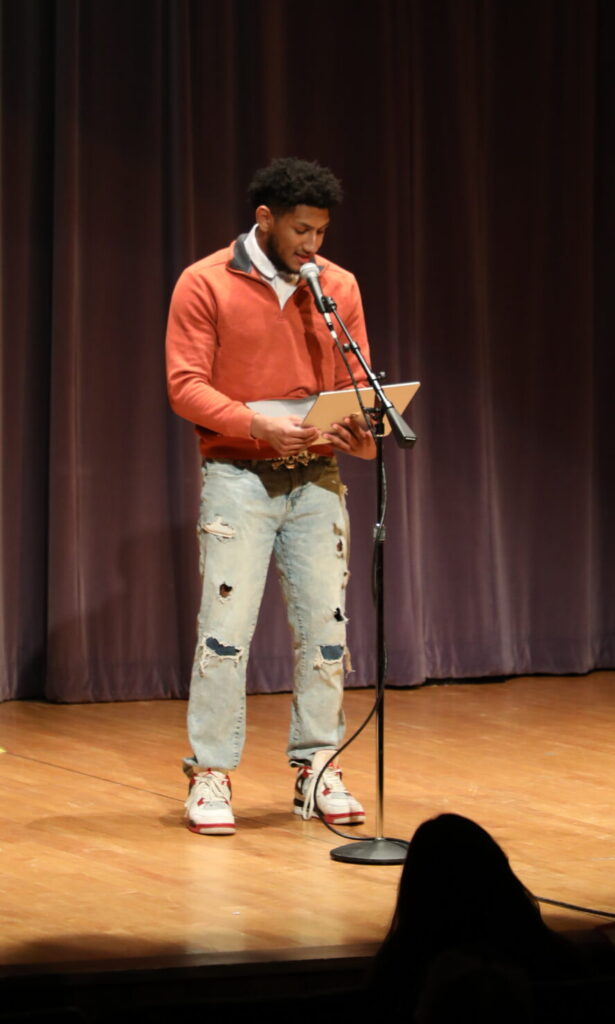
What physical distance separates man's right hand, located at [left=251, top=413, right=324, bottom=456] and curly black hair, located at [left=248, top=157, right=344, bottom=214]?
0.48m

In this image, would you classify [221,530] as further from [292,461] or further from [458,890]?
[458,890]

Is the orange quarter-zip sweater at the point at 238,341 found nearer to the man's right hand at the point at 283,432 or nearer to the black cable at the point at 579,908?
the man's right hand at the point at 283,432

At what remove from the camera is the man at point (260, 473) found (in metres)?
3.27

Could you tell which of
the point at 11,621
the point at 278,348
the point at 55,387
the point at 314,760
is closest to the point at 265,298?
the point at 278,348

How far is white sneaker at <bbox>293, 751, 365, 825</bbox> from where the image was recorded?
337 centimetres

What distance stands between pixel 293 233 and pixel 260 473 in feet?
1.79

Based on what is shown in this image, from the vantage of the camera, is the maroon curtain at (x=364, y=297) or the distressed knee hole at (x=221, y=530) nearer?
the distressed knee hole at (x=221, y=530)

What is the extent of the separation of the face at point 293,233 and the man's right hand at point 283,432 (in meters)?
0.38

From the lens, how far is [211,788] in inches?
131

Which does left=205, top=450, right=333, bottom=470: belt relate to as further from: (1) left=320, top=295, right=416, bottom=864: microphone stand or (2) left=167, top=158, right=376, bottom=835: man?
(1) left=320, top=295, right=416, bottom=864: microphone stand

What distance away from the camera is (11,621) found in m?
4.98

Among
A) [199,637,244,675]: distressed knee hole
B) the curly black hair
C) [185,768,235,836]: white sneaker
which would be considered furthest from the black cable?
the curly black hair

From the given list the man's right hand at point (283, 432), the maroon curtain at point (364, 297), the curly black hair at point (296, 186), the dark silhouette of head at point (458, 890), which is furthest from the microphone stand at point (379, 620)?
the maroon curtain at point (364, 297)

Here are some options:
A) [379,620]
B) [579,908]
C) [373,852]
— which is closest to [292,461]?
[379,620]
